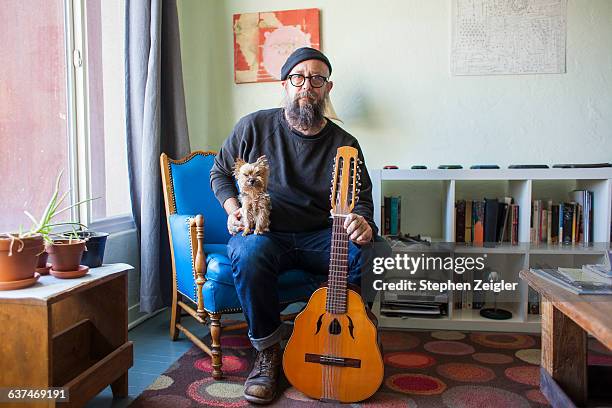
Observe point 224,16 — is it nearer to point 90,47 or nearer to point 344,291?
point 90,47

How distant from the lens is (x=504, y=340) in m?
2.35

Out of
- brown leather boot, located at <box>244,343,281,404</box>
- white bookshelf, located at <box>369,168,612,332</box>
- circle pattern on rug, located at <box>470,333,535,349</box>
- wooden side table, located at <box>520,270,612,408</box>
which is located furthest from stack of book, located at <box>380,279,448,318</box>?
brown leather boot, located at <box>244,343,281,404</box>

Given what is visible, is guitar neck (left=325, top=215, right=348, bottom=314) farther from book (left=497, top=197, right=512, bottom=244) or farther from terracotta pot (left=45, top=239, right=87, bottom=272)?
book (left=497, top=197, right=512, bottom=244)

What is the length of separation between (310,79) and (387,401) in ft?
4.26

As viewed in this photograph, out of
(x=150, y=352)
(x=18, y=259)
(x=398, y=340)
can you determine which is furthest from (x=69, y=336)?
(x=398, y=340)

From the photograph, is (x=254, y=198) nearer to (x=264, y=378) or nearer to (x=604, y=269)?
(x=264, y=378)

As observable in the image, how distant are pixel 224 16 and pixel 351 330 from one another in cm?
215

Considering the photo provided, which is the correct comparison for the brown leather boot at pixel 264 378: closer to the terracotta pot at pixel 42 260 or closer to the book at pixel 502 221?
the terracotta pot at pixel 42 260

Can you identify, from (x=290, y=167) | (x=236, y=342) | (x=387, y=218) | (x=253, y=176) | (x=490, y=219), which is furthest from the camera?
(x=387, y=218)

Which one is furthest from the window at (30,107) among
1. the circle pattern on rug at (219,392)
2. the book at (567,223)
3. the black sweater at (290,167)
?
→ the book at (567,223)

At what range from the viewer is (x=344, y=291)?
166cm

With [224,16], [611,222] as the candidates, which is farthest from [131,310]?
[611,222]

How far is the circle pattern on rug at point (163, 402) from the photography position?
1.68m

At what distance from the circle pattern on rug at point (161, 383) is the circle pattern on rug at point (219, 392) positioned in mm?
92
